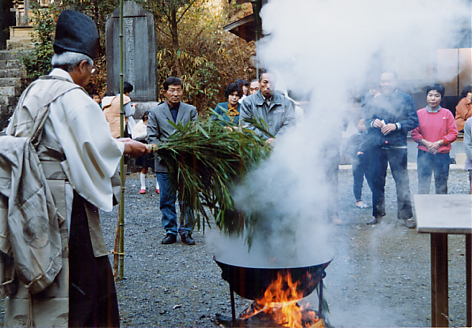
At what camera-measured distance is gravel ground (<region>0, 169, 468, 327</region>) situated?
12.0ft

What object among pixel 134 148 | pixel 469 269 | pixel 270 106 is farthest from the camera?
pixel 270 106

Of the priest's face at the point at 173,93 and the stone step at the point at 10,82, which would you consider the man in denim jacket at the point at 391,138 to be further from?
the stone step at the point at 10,82

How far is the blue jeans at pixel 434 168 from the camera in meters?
6.66

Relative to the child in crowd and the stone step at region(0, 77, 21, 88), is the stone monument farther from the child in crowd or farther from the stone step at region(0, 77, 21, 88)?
the child in crowd

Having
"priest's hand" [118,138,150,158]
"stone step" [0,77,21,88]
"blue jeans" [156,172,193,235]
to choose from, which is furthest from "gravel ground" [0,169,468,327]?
"stone step" [0,77,21,88]

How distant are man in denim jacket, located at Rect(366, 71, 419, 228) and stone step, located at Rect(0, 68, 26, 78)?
1134 centimetres

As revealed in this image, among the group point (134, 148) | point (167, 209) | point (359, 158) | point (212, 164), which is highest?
point (134, 148)

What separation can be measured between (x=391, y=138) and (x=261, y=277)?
14.1 ft

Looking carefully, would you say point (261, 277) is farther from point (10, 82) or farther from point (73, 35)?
point (10, 82)

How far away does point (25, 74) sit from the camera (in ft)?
43.9

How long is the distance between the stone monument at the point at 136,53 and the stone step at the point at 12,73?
3.89 m

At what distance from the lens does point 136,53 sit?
442 inches

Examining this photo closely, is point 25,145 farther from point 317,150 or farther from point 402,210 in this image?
point 402,210

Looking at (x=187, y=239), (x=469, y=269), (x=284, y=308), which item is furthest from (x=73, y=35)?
(x=187, y=239)
